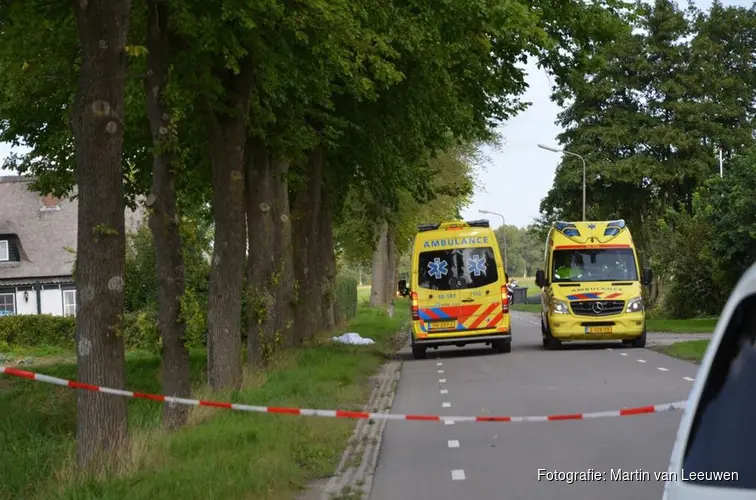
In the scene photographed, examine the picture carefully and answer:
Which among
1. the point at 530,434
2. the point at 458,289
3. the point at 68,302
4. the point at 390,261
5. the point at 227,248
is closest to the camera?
the point at 530,434

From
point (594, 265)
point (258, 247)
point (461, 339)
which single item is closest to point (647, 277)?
point (594, 265)

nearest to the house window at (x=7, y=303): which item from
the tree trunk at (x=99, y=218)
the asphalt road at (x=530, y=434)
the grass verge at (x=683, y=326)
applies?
→ the grass verge at (x=683, y=326)

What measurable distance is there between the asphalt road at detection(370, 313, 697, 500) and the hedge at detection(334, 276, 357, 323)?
67.9 feet

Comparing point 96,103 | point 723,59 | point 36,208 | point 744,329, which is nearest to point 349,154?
point 96,103

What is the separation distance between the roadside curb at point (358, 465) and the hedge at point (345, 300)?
2588 cm

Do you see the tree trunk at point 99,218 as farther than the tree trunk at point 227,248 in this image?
No

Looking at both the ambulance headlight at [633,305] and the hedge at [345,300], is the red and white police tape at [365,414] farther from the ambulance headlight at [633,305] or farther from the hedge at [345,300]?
the hedge at [345,300]

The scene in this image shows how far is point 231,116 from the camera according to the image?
57.6 feet

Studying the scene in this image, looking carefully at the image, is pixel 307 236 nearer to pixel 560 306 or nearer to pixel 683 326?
pixel 560 306

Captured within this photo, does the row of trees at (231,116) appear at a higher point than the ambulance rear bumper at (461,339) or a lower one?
higher

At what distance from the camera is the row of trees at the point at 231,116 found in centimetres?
1045

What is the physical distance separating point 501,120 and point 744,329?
25213 millimetres

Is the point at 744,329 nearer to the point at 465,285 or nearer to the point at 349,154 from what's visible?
the point at 465,285

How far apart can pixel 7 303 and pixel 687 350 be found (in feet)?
143
